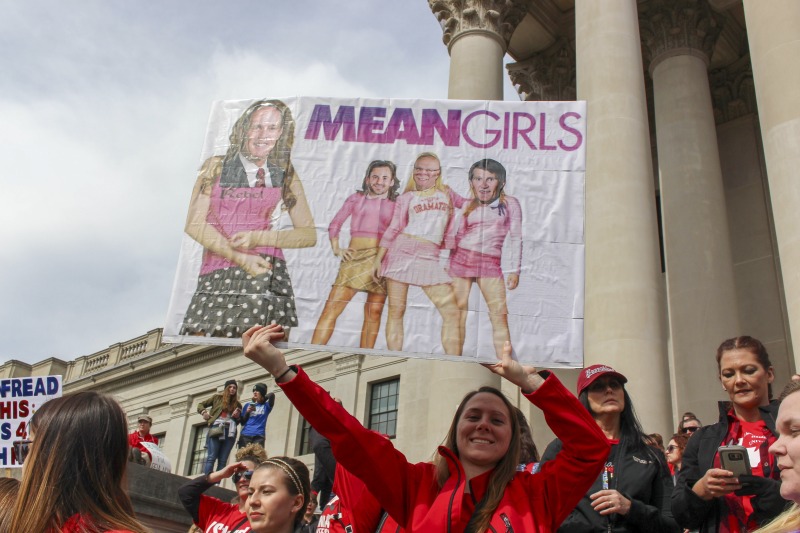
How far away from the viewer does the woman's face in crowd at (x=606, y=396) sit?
5.49 meters

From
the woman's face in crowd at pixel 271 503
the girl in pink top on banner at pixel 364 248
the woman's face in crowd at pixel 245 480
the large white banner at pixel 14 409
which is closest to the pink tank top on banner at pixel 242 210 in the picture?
the girl in pink top on banner at pixel 364 248

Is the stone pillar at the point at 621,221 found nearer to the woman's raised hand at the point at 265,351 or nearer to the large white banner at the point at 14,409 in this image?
the large white banner at the point at 14,409

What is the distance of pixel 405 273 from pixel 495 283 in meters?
0.69

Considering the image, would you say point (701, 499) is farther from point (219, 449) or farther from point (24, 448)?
point (219, 449)

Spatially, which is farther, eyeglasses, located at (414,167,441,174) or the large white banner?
the large white banner

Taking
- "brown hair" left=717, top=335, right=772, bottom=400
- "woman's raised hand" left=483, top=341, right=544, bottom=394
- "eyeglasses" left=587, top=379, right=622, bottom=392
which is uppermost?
"brown hair" left=717, top=335, right=772, bottom=400

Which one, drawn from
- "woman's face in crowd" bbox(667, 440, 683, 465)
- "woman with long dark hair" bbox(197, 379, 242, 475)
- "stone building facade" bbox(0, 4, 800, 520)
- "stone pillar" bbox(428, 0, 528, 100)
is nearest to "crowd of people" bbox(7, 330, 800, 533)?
"woman's face in crowd" bbox(667, 440, 683, 465)

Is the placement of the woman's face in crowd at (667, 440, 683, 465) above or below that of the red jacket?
above

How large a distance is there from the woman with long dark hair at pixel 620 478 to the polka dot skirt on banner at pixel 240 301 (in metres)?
2.22

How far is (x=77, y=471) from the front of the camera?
2.78 m

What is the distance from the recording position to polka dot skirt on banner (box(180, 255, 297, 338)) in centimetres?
621

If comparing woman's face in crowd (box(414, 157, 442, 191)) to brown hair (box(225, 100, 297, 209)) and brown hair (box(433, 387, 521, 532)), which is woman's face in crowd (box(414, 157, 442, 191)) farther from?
brown hair (box(433, 387, 521, 532))

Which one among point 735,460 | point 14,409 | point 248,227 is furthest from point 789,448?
point 14,409

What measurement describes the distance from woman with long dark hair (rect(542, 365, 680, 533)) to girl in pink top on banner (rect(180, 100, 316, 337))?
2278 millimetres
